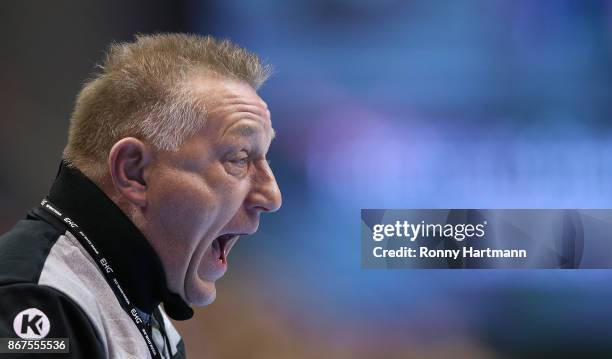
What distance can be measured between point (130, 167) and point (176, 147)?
8 cm

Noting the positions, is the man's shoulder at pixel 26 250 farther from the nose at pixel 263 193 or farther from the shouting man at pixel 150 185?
the nose at pixel 263 193

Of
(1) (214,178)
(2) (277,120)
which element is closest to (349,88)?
(2) (277,120)

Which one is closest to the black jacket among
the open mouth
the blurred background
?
the open mouth

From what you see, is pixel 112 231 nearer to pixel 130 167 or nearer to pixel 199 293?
pixel 130 167

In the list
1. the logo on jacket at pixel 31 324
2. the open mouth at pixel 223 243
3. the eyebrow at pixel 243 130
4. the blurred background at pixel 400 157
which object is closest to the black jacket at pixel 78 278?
the logo on jacket at pixel 31 324

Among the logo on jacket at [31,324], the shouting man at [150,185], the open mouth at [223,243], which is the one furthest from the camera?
the open mouth at [223,243]

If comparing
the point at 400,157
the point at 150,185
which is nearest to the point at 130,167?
the point at 150,185

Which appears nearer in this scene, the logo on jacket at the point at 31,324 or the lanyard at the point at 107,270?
the logo on jacket at the point at 31,324

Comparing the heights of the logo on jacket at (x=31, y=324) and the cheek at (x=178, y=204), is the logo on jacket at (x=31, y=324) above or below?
below

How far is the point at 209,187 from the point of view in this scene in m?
1.22

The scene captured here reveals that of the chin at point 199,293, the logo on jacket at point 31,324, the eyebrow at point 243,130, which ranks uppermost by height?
the eyebrow at point 243,130

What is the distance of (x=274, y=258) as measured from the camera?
9.97ft

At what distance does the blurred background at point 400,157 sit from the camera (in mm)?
3014

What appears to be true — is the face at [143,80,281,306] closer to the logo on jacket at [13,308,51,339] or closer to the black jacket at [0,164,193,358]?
the black jacket at [0,164,193,358]
